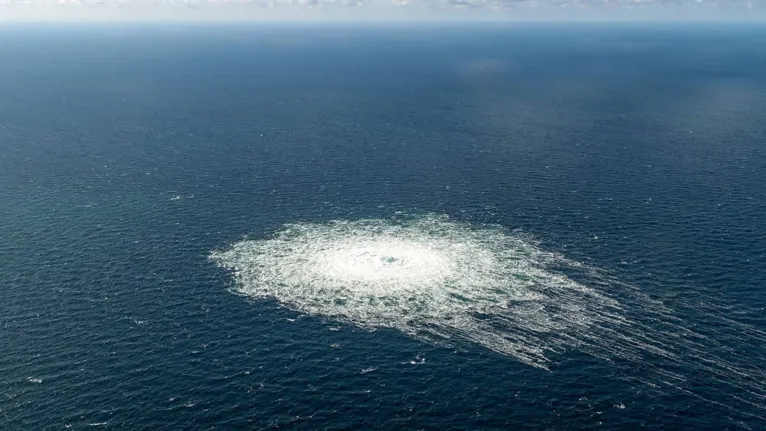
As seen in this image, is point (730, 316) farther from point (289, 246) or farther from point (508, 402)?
point (289, 246)

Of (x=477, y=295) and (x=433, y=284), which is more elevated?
(x=433, y=284)

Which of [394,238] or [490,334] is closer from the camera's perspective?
[490,334]

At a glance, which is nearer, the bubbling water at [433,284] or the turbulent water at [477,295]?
the turbulent water at [477,295]

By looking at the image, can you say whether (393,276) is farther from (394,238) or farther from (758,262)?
(758,262)

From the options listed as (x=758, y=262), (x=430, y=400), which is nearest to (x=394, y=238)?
(x=430, y=400)

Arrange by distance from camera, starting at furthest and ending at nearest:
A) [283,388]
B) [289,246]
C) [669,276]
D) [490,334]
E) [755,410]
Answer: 1. [289,246]
2. [669,276]
3. [490,334]
4. [283,388]
5. [755,410]

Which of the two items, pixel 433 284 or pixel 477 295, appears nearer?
pixel 477 295

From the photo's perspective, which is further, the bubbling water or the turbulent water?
the bubbling water

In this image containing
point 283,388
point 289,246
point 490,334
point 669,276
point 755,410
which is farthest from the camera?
point 289,246

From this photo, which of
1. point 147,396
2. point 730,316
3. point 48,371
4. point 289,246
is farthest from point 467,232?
point 48,371

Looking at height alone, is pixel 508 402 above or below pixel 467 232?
below
